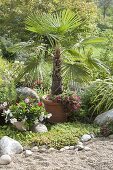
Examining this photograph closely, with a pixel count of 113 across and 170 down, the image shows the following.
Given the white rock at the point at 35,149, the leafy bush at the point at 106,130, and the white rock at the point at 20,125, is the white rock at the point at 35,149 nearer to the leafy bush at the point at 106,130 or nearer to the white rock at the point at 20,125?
the white rock at the point at 20,125

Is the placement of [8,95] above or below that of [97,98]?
above

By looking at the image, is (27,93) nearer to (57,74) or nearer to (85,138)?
(57,74)

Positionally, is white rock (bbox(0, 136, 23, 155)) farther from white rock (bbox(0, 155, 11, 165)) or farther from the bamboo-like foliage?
the bamboo-like foliage

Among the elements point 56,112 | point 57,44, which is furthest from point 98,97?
point 57,44

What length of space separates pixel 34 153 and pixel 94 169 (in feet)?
3.66

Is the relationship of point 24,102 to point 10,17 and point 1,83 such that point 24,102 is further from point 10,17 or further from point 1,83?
point 10,17

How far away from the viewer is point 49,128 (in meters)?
7.16

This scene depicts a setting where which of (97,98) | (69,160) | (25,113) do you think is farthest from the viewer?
(97,98)

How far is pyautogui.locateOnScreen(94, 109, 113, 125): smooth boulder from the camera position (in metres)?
7.19

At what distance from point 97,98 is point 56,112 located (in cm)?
90

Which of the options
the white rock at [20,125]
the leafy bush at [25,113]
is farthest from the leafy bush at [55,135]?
the leafy bush at [25,113]

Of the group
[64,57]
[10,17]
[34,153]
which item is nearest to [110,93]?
[64,57]

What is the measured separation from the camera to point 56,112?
7.64m

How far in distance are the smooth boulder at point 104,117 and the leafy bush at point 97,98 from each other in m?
0.19
